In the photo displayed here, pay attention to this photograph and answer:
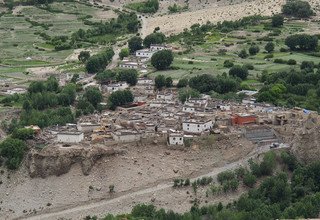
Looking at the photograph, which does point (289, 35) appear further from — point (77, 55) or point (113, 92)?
point (113, 92)

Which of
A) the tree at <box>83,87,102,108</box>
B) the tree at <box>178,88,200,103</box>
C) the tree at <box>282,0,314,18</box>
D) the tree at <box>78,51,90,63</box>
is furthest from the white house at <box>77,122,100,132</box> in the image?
the tree at <box>282,0,314,18</box>

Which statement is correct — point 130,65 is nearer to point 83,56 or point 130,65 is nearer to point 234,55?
point 83,56

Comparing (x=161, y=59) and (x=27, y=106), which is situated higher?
(x=27, y=106)

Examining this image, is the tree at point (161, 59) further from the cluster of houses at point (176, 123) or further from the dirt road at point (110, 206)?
the dirt road at point (110, 206)

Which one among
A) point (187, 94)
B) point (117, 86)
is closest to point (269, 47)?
point (117, 86)

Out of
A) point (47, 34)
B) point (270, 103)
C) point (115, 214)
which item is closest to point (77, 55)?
point (47, 34)

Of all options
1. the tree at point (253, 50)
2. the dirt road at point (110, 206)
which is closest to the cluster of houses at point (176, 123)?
the dirt road at point (110, 206)

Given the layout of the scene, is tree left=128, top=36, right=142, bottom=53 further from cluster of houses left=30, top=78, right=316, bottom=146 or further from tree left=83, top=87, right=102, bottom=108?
cluster of houses left=30, top=78, right=316, bottom=146

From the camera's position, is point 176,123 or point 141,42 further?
point 141,42
